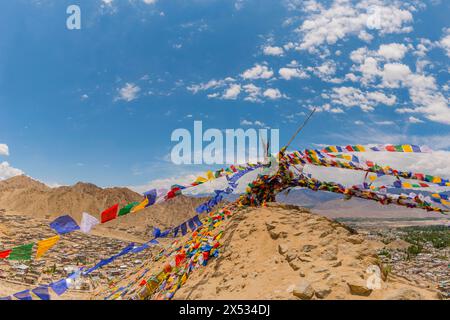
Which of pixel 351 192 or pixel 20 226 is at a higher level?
pixel 351 192

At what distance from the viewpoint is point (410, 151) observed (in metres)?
9.96

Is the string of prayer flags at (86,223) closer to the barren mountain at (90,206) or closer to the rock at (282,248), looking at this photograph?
the rock at (282,248)

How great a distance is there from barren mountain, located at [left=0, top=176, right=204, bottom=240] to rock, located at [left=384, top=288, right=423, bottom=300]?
169ft

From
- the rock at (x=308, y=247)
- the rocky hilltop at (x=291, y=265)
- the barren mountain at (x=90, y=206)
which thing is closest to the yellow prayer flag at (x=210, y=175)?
the rocky hilltop at (x=291, y=265)

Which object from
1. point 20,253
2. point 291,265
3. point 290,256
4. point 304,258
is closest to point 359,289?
point 304,258

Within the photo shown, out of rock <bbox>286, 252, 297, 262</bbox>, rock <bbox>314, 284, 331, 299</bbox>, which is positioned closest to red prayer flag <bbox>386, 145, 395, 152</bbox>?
rock <bbox>286, 252, 297, 262</bbox>

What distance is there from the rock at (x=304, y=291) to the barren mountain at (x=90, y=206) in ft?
167

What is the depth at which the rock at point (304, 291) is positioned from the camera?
5.16 metres

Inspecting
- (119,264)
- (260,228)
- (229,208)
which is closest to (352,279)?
(260,228)

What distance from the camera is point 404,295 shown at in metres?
4.84

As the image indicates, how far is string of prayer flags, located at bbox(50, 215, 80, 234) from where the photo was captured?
7.38 m

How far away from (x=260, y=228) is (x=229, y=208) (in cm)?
246

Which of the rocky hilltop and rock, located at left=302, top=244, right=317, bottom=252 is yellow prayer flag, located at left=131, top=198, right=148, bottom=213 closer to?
the rocky hilltop
